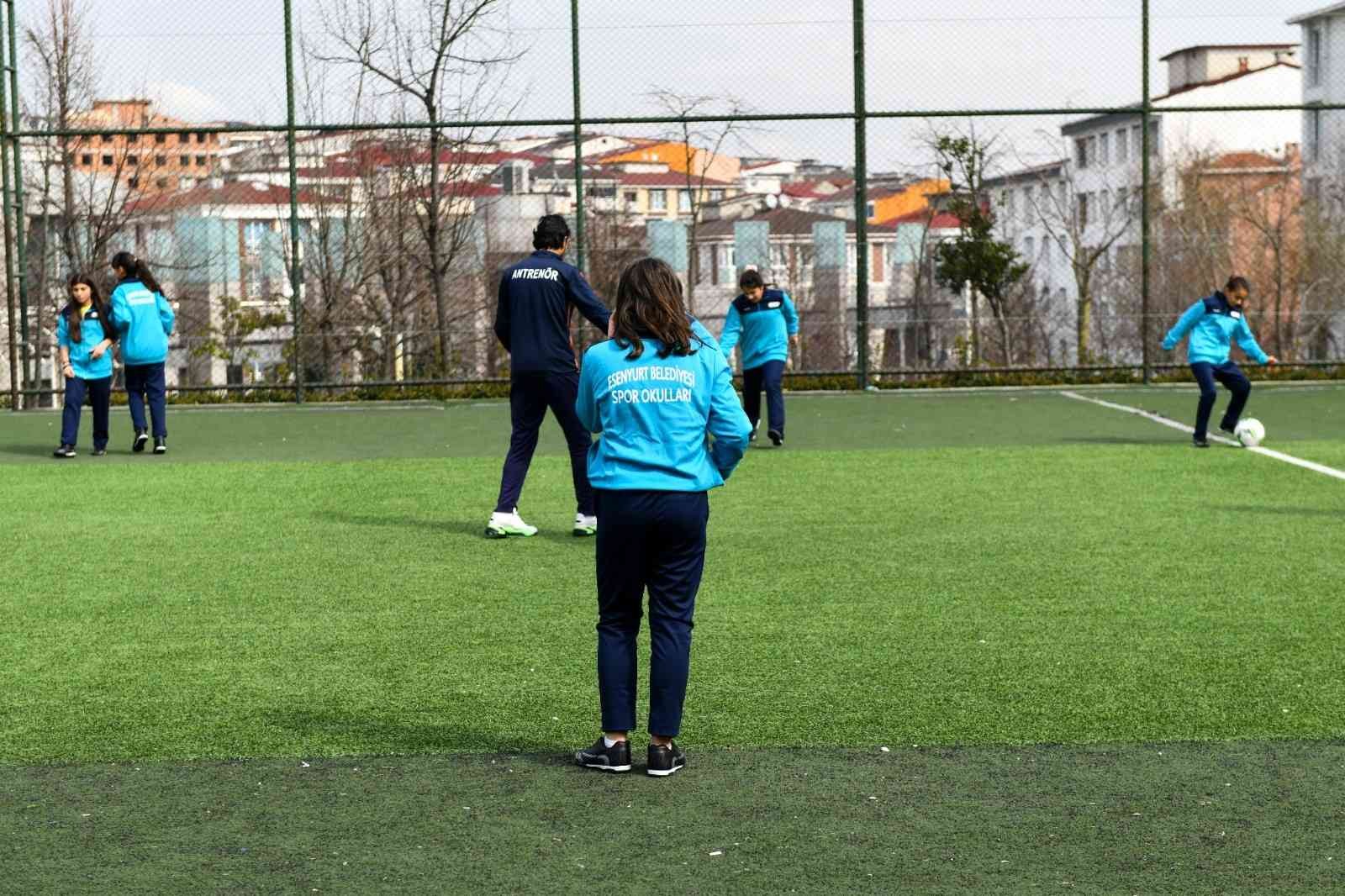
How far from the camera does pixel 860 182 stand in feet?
67.6

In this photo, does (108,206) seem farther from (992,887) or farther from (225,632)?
(992,887)

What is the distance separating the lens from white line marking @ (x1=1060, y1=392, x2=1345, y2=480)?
13.5m

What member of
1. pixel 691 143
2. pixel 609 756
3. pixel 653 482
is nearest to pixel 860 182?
pixel 691 143

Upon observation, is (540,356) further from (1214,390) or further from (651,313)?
(1214,390)

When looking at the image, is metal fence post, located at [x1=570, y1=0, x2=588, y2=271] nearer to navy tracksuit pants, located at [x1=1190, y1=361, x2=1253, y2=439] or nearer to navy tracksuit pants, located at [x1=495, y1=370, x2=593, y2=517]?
navy tracksuit pants, located at [x1=1190, y1=361, x2=1253, y2=439]

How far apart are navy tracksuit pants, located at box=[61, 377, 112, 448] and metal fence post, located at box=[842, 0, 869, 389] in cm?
849

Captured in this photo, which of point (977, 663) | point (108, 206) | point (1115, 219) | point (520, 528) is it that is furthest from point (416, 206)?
point (977, 663)

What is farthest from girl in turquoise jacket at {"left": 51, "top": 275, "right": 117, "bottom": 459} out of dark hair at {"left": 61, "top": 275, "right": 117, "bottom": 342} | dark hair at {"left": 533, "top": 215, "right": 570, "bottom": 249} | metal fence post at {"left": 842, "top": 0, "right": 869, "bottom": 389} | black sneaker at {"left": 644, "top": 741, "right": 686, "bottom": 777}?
black sneaker at {"left": 644, "top": 741, "right": 686, "bottom": 777}

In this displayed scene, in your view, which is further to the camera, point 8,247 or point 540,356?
point 8,247

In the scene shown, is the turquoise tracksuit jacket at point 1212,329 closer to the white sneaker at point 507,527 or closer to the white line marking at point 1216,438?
the white line marking at point 1216,438

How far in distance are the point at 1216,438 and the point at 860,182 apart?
19.9 feet

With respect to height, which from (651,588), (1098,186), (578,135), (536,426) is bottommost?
(651,588)

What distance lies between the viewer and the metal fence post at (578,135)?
20.2m

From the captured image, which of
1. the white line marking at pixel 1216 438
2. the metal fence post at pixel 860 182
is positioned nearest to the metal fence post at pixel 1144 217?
the white line marking at pixel 1216 438
